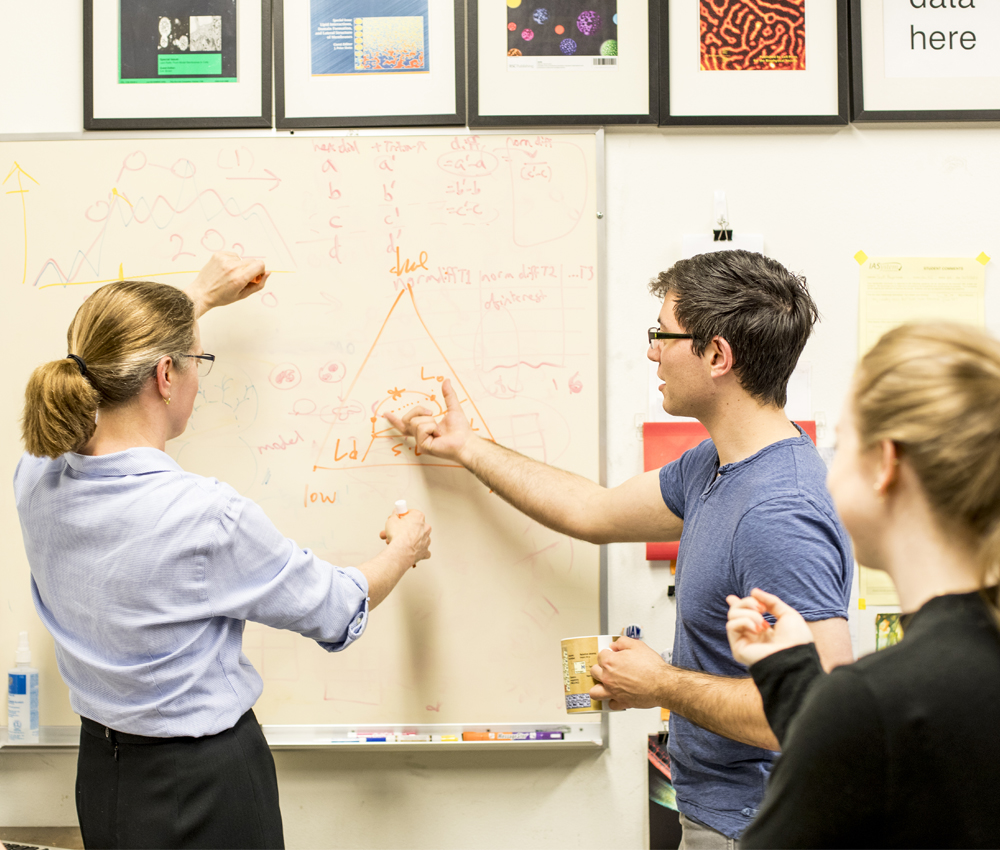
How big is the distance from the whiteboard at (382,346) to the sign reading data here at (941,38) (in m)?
0.71

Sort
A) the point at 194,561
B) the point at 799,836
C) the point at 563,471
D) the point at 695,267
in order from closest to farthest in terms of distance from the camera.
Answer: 1. the point at 799,836
2. the point at 194,561
3. the point at 695,267
4. the point at 563,471

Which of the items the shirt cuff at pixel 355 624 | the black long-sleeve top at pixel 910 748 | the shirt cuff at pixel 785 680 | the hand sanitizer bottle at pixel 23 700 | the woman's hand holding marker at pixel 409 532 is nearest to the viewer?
the black long-sleeve top at pixel 910 748

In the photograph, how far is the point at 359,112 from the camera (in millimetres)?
1530

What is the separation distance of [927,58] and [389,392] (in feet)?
4.44

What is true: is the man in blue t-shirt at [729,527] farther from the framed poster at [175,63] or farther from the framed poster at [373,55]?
the framed poster at [175,63]

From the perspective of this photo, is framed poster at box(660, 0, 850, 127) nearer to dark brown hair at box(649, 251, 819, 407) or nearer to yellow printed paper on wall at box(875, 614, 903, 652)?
dark brown hair at box(649, 251, 819, 407)

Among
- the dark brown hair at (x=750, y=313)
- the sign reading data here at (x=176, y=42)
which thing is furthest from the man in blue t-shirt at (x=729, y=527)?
the sign reading data here at (x=176, y=42)

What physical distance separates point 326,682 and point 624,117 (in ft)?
4.41

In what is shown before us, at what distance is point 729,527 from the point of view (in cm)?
109

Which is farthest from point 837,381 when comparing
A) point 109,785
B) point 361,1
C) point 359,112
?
point 109,785

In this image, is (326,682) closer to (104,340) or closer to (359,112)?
(104,340)

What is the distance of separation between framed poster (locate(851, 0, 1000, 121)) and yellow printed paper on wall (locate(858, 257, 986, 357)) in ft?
1.02

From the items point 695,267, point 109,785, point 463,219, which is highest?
point 463,219

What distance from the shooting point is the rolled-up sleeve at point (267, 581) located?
1.04m
